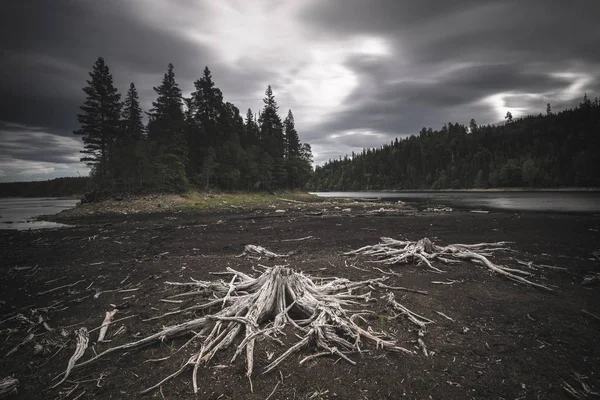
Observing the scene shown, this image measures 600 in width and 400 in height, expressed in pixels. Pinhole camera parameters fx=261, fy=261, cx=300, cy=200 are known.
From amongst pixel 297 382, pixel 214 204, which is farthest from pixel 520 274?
pixel 214 204

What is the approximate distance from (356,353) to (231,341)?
2358 mm

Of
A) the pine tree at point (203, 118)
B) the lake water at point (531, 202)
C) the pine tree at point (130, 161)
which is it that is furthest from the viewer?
the pine tree at point (203, 118)

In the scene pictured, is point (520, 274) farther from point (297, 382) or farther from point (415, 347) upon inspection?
point (297, 382)

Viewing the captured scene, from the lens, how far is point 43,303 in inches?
298

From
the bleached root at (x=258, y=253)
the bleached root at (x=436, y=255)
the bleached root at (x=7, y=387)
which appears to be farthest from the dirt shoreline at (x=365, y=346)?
the bleached root at (x=258, y=253)

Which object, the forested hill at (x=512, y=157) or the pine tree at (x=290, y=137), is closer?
the pine tree at (x=290, y=137)

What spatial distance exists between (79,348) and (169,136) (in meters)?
49.1

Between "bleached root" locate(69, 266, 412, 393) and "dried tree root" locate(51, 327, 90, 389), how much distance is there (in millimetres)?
139

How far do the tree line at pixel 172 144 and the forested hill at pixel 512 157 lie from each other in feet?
404

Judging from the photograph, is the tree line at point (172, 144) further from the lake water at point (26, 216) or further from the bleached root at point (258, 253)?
the bleached root at point (258, 253)

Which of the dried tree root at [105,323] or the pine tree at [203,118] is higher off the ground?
the pine tree at [203,118]

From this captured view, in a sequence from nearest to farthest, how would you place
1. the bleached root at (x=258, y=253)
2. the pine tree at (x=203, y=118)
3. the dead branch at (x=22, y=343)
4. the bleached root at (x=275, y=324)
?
the bleached root at (x=275, y=324), the dead branch at (x=22, y=343), the bleached root at (x=258, y=253), the pine tree at (x=203, y=118)

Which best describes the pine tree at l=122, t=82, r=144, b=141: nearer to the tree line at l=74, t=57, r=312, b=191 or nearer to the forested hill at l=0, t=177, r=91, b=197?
the tree line at l=74, t=57, r=312, b=191

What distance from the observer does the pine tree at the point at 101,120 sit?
4322 centimetres
